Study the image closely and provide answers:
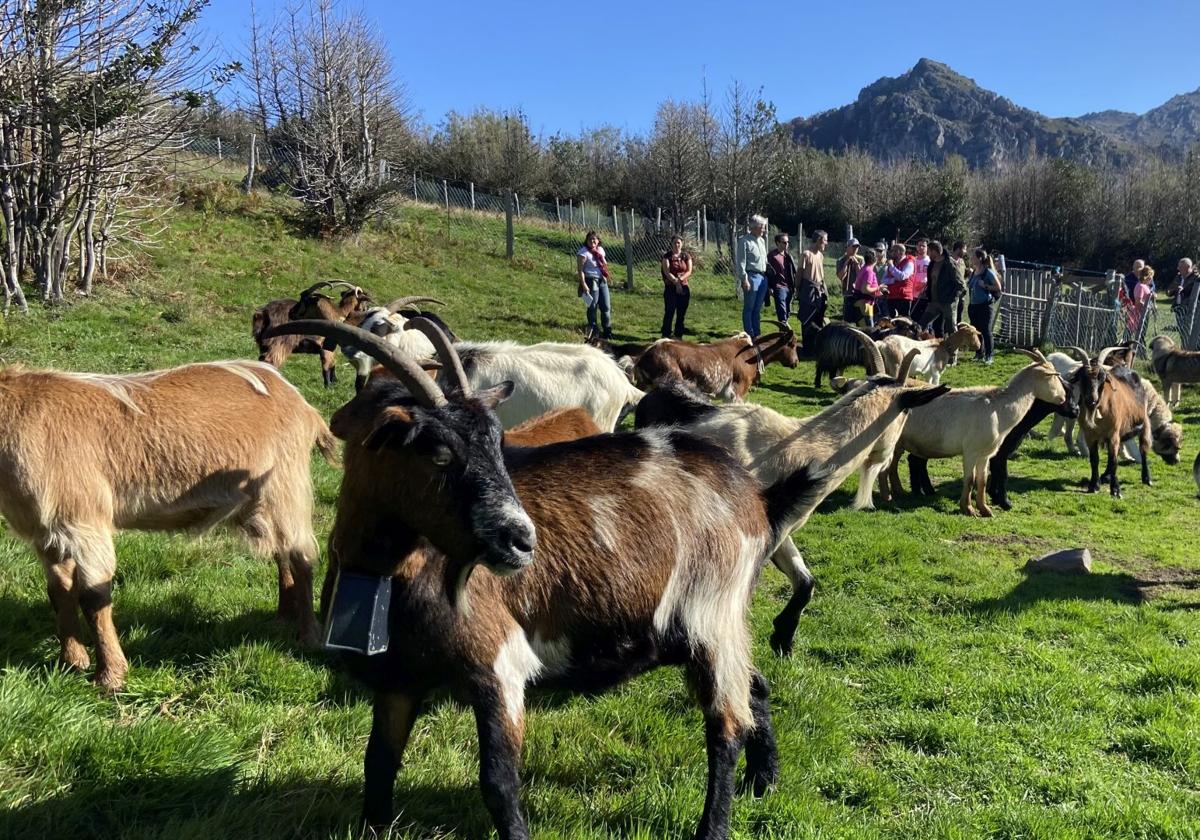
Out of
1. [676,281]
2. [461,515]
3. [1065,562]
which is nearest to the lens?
[461,515]

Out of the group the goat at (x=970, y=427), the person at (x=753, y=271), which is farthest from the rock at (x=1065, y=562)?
the person at (x=753, y=271)

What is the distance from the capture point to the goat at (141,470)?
11.1 ft

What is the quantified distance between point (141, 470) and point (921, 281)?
16.8 meters

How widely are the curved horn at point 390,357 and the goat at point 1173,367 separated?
53.2ft

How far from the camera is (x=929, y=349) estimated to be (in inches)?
521

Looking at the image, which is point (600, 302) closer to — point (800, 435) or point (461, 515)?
point (800, 435)

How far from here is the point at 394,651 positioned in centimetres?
246

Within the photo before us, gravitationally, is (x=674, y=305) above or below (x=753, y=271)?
below

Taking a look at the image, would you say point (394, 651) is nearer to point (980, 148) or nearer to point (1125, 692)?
point (1125, 692)

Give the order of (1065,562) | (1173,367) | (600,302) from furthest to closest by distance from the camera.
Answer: (600,302) → (1173,367) → (1065,562)

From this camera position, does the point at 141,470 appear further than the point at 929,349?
No

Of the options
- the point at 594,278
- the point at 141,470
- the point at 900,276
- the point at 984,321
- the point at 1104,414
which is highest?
the point at 594,278

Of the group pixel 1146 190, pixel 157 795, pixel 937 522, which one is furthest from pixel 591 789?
pixel 1146 190

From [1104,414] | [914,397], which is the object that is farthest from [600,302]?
[914,397]
